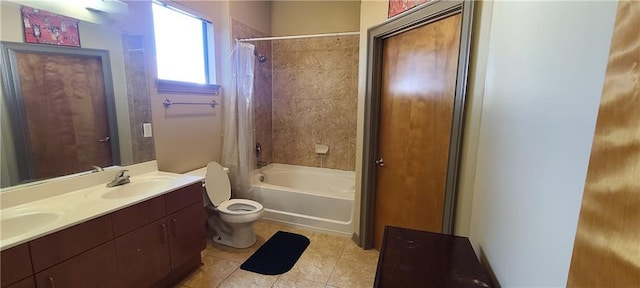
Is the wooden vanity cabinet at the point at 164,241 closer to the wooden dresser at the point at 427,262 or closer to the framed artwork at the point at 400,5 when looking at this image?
the wooden dresser at the point at 427,262

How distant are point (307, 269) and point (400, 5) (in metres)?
2.16

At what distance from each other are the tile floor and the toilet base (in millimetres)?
48

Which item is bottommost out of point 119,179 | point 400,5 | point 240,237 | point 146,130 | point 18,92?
point 240,237

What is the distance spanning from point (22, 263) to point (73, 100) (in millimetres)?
1042

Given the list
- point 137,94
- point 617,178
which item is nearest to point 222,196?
point 137,94

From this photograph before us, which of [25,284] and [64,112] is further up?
[64,112]

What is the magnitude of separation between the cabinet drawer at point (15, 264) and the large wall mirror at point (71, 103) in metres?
0.57

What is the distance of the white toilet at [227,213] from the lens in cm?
248

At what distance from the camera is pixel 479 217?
1276mm

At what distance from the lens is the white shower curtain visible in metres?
3.01

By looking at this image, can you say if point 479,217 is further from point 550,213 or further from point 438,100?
point 438,100

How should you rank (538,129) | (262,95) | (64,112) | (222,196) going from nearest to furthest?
(538,129), (64,112), (222,196), (262,95)

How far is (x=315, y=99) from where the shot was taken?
3590 mm

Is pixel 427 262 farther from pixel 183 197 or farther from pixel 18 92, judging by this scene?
pixel 18 92
